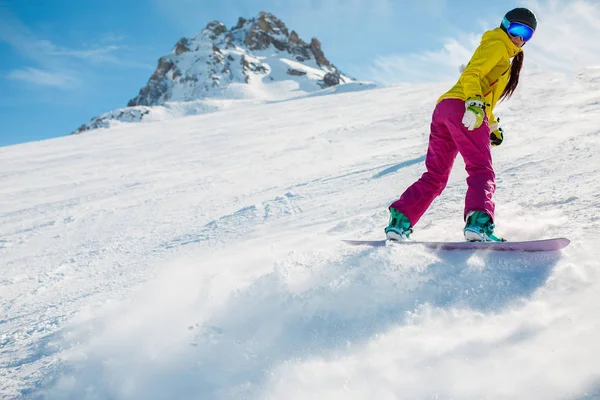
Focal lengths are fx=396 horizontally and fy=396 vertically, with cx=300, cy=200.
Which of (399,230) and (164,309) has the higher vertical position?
(399,230)

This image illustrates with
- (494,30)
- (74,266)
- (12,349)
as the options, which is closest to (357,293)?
(12,349)

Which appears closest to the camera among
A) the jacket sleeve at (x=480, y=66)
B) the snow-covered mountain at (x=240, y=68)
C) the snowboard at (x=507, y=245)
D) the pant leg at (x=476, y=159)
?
the snowboard at (x=507, y=245)

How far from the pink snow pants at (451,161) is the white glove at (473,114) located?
5.4 inches

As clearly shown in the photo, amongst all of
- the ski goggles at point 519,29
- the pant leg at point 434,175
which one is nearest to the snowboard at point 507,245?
the pant leg at point 434,175

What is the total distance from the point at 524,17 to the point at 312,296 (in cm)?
216

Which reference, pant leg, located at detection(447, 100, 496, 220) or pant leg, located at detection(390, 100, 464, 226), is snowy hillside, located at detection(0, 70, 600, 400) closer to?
pant leg, located at detection(390, 100, 464, 226)

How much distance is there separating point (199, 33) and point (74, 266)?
501ft

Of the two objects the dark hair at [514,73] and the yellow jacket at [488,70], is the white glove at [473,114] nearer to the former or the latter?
the yellow jacket at [488,70]

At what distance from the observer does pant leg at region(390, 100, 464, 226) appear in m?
2.59

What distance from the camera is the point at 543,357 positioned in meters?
1.26

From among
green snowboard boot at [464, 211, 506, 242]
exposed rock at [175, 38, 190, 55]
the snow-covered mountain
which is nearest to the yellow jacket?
green snowboard boot at [464, 211, 506, 242]

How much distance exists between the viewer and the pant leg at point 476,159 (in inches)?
89.0

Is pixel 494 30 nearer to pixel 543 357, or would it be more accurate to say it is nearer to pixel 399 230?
pixel 399 230

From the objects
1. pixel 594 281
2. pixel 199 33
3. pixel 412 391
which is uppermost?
pixel 199 33
